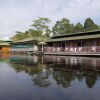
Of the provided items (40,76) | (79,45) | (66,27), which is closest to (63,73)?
(40,76)

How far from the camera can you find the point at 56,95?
10.1 meters

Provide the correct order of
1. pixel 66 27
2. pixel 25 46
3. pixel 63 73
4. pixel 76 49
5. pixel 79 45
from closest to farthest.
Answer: pixel 63 73 < pixel 76 49 < pixel 79 45 < pixel 25 46 < pixel 66 27

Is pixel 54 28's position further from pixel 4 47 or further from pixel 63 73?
pixel 63 73

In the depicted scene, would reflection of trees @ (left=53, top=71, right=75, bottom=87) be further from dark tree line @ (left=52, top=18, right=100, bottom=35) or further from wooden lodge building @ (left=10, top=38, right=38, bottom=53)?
dark tree line @ (left=52, top=18, right=100, bottom=35)

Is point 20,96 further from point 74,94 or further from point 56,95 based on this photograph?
point 74,94

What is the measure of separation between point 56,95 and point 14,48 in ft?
218

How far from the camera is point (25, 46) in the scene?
70.1m

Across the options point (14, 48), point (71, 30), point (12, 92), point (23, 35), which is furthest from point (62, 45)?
point (23, 35)

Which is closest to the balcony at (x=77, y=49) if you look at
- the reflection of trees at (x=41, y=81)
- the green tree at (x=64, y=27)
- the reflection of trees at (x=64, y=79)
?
the reflection of trees at (x=64, y=79)

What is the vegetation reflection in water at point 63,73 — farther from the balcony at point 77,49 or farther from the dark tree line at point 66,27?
the dark tree line at point 66,27

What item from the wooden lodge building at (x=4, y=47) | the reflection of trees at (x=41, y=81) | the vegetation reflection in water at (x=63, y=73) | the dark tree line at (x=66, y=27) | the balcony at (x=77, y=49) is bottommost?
the reflection of trees at (x=41, y=81)

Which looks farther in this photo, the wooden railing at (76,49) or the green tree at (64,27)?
the green tree at (64,27)

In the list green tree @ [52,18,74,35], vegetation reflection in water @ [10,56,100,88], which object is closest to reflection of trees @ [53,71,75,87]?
vegetation reflection in water @ [10,56,100,88]

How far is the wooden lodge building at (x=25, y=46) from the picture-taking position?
6619cm
